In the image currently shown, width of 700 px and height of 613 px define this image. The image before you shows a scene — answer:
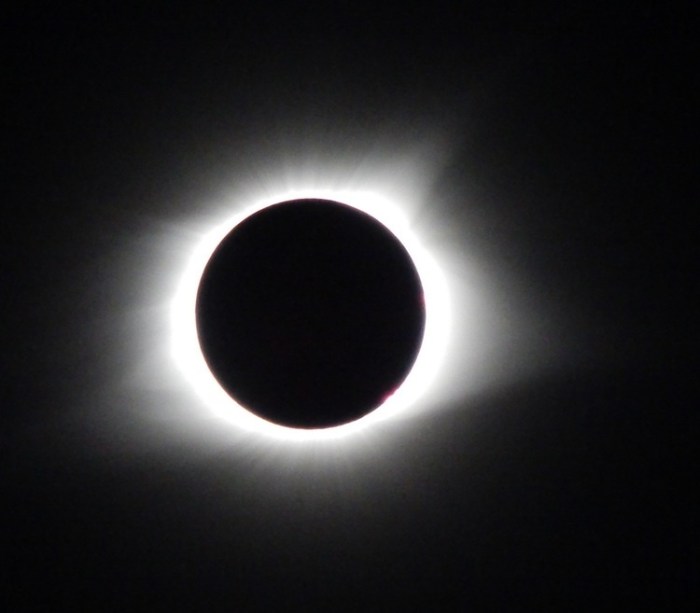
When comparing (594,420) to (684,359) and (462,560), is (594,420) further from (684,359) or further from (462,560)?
(462,560)

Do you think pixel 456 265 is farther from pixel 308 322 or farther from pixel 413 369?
pixel 308 322

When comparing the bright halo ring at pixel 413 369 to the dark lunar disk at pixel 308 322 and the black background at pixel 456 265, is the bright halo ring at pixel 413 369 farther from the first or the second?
the dark lunar disk at pixel 308 322

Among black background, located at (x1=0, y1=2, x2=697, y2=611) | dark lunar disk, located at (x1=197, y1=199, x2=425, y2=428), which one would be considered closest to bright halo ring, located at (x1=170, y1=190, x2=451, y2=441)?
black background, located at (x1=0, y1=2, x2=697, y2=611)

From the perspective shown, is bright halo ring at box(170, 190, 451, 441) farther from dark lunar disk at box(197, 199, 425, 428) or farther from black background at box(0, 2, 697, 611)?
dark lunar disk at box(197, 199, 425, 428)

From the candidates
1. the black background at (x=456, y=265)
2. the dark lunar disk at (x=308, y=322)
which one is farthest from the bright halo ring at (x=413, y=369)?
the dark lunar disk at (x=308, y=322)

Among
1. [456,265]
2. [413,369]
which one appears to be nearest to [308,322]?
[413,369]

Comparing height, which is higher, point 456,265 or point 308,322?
point 456,265
